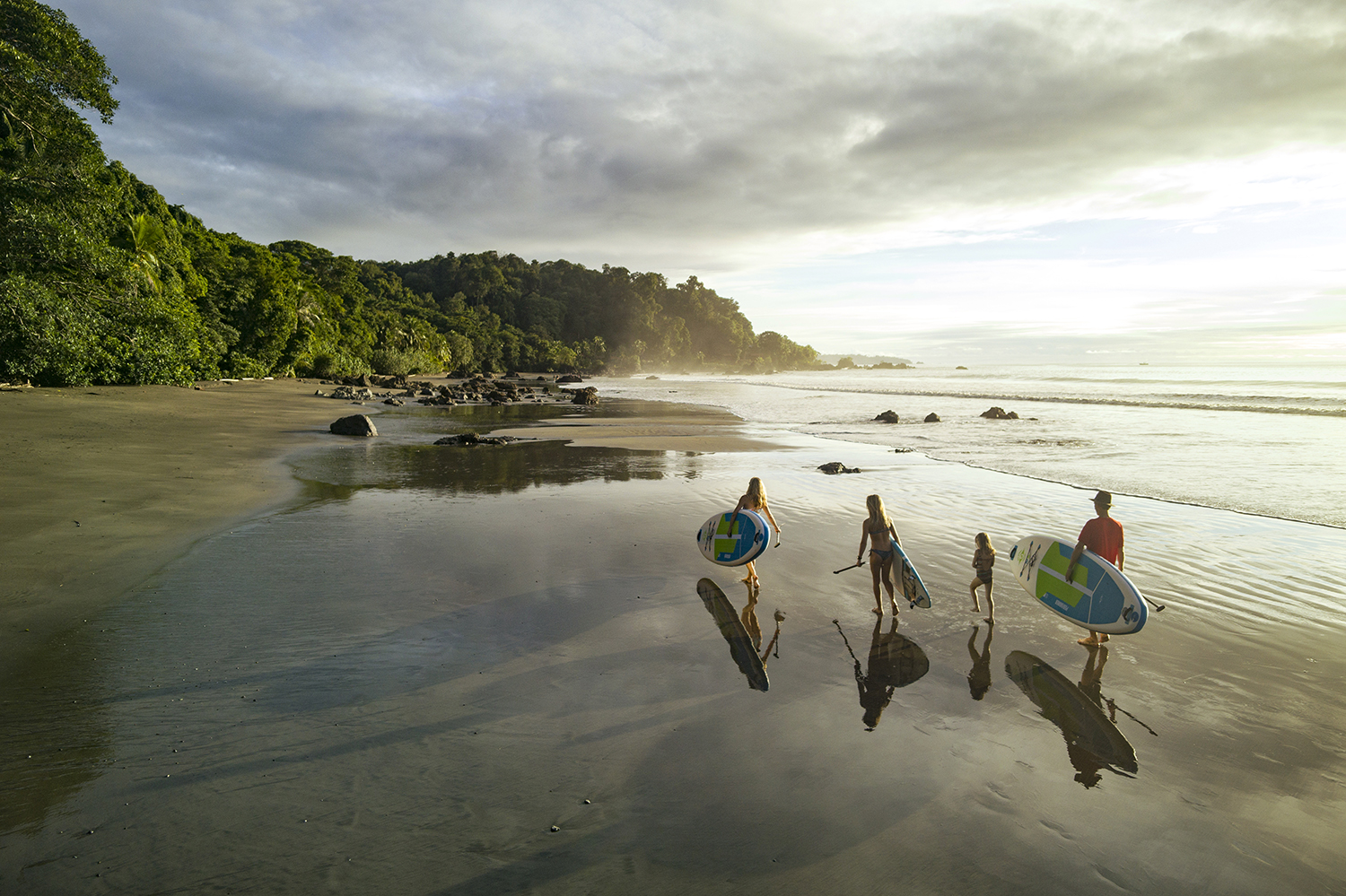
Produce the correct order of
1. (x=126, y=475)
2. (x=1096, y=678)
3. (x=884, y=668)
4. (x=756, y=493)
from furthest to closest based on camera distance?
(x=126, y=475) < (x=756, y=493) < (x=884, y=668) < (x=1096, y=678)

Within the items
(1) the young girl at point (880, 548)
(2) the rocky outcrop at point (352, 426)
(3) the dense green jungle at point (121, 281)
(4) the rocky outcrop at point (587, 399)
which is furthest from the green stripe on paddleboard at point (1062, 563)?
(4) the rocky outcrop at point (587, 399)

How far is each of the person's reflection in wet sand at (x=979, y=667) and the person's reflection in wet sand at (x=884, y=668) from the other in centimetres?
44

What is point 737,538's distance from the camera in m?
8.62

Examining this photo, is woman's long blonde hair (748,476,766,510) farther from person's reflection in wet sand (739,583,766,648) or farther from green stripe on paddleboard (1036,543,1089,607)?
green stripe on paddleboard (1036,543,1089,607)

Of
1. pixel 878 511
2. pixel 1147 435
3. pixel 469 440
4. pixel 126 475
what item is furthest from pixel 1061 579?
pixel 1147 435

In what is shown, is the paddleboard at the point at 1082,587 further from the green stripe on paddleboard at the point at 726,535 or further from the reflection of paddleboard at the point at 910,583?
the green stripe on paddleboard at the point at 726,535

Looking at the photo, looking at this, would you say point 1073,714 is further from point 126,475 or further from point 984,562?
point 126,475

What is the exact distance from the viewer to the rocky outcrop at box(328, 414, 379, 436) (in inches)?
910

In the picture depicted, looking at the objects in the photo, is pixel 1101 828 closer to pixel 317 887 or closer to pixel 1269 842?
pixel 1269 842

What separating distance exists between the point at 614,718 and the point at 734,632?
88.4 inches

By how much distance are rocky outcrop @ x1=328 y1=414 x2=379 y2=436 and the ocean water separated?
17.9 meters

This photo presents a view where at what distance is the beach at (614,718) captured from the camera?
11.6 feet

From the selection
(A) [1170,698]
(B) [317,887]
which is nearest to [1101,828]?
(A) [1170,698]

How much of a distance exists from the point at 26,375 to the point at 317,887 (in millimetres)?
30968
